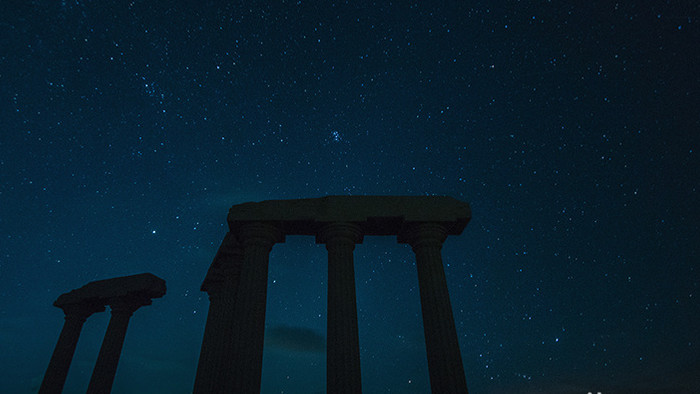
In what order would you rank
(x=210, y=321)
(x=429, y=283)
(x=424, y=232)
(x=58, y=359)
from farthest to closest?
1. (x=58, y=359)
2. (x=210, y=321)
3. (x=424, y=232)
4. (x=429, y=283)

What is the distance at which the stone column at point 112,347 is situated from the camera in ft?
108

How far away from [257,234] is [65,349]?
27107mm

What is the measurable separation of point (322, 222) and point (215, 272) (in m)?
13.5

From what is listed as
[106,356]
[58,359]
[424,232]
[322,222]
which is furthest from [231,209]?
[58,359]

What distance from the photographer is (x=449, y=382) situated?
70.5 feet

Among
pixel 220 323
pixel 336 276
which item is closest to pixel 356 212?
pixel 336 276

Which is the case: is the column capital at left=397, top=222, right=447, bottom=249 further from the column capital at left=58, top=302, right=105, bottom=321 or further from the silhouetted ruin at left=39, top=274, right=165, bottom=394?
the column capital at left=58, top=302, right=105, bottom=321

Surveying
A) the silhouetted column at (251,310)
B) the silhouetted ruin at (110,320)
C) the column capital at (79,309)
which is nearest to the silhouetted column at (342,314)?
the silhouetted column at (251,310)

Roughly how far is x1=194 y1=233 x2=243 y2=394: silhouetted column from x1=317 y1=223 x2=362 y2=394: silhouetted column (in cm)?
662

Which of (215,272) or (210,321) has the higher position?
(215,272)

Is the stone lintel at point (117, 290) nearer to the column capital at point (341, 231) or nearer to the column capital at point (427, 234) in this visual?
the column capital at point (341, 231)

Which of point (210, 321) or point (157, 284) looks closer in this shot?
point (210, 321)

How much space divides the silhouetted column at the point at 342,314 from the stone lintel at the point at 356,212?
918 mm

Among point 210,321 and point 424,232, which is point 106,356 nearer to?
point 210,321
